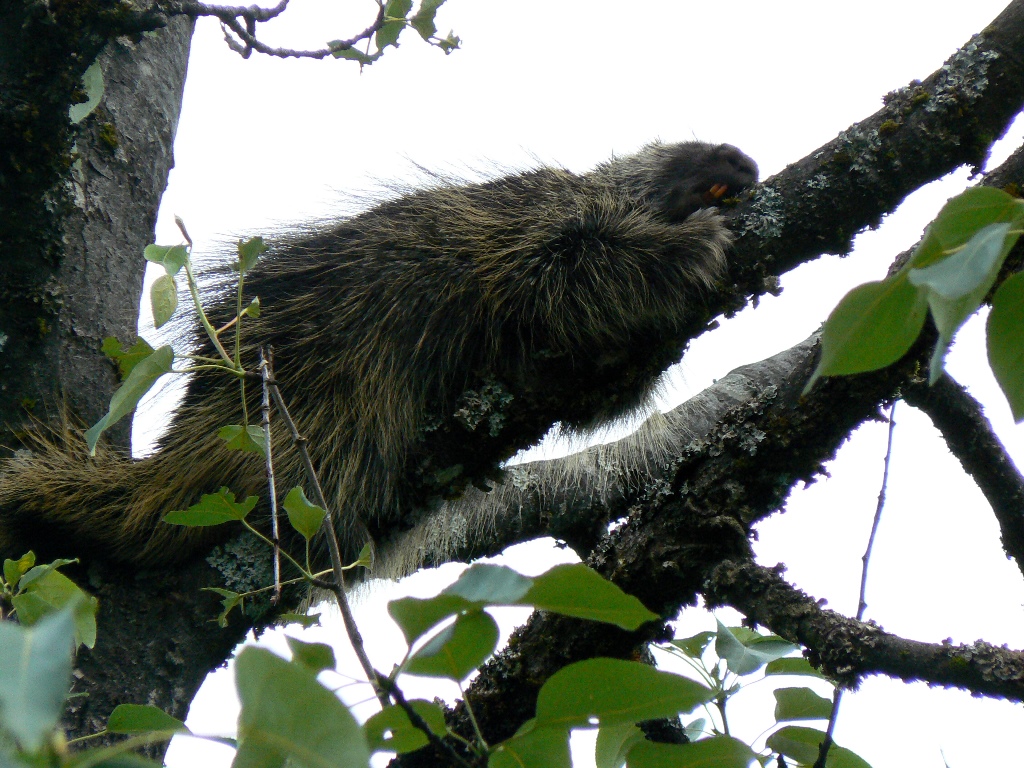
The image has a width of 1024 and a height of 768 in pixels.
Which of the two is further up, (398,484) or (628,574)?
(398,484)

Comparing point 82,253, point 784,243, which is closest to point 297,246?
point 82,253

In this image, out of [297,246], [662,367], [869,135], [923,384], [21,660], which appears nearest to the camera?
[21,660]

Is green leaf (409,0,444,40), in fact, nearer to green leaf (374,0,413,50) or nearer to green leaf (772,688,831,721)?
green leaf (374,0,413,50)

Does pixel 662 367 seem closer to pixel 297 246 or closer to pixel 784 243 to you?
pixel 784 243

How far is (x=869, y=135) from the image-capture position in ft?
7.03

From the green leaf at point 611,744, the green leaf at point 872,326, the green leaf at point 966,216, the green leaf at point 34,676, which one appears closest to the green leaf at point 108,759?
the green leaf at point 34,676

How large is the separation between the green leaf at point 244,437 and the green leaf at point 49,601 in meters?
0.27

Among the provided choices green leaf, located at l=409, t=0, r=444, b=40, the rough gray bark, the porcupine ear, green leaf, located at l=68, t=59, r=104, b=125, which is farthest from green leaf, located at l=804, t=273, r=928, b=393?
the porcupine ear

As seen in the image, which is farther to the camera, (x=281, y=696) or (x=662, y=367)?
(x=662, y=367)

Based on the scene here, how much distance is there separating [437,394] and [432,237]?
59cm

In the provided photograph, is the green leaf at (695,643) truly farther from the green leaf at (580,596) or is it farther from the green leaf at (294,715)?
the green leaf at (294,715)

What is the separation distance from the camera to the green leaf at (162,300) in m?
1.32

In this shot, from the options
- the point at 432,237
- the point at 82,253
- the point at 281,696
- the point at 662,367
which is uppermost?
the point at 82,253

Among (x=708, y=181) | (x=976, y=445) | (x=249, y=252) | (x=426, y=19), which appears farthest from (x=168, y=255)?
(x=708, y=181)
